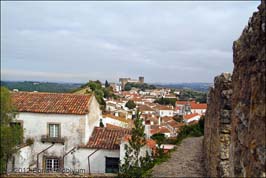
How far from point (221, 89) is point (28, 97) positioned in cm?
1630

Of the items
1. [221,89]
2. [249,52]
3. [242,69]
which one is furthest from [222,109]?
[249,52]

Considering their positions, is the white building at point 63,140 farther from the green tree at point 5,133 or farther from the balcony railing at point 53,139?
the green tree at point 5,133

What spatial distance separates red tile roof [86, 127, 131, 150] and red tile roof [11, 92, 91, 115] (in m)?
1.67

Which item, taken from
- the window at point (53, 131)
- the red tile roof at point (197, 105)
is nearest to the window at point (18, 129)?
the window at point (53, 131)

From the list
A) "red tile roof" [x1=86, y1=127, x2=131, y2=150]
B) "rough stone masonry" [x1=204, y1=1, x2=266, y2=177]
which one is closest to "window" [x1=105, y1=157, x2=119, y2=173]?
"red tile roof" [x1=86, y1=127, x2=131, y2=150]

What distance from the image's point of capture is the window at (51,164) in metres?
18.6

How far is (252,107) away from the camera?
264 cm

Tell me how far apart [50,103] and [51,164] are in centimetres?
320

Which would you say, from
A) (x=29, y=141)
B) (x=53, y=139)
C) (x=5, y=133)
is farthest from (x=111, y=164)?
(x=5, y=133)

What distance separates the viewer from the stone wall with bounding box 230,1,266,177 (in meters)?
2.40

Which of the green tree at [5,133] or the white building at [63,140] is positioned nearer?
the green tree at [5,133]

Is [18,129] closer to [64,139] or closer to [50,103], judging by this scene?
[64,139]

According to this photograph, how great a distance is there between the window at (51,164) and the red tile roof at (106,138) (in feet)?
5.98

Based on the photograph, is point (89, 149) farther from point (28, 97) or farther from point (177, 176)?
point (177, 176)
